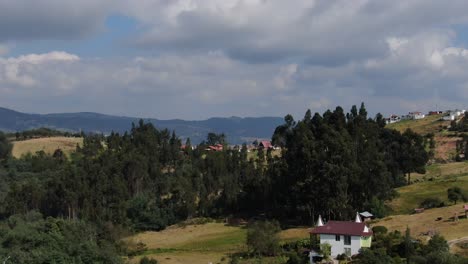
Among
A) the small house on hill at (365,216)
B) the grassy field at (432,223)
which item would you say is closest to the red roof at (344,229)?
the grassy field at (432,223)

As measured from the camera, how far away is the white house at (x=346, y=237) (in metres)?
57.2

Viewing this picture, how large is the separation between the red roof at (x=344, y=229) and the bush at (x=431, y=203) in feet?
67.8

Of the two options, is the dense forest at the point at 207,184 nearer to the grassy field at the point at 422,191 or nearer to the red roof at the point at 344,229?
the grassy field at the point at 422,191

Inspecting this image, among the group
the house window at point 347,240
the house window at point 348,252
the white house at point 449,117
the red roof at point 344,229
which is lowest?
the house window at point 348,252

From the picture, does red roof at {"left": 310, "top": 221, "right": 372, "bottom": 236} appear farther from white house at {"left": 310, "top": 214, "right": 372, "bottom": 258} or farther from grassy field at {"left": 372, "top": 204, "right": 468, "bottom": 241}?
grassy field at {"left": 372, "top": 204, "right": 468, "bottom": 241}

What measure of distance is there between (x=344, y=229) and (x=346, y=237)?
31.5 inches

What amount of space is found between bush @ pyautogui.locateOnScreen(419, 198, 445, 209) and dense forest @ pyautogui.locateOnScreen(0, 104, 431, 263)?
15.7 ft

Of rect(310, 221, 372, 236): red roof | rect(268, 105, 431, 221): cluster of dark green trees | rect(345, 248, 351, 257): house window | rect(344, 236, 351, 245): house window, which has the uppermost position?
rect(268, 105, 431, 221): cluster of dark green trees

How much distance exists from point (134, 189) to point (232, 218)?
27.1 m

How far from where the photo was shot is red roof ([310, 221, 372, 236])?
57216 millimetres

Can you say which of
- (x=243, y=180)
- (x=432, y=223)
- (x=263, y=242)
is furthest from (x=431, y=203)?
(x=243, y=180)

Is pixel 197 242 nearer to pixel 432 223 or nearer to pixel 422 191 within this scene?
pixel 432 223

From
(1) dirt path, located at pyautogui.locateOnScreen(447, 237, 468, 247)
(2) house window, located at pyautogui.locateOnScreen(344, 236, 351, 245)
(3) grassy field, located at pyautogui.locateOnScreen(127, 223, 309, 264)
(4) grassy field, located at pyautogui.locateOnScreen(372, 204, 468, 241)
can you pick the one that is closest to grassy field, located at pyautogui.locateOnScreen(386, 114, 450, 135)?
(4) grassy field, located at pyautogui.locateOnScreen(372, 204, 468, 241)

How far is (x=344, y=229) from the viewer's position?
5819 cm
